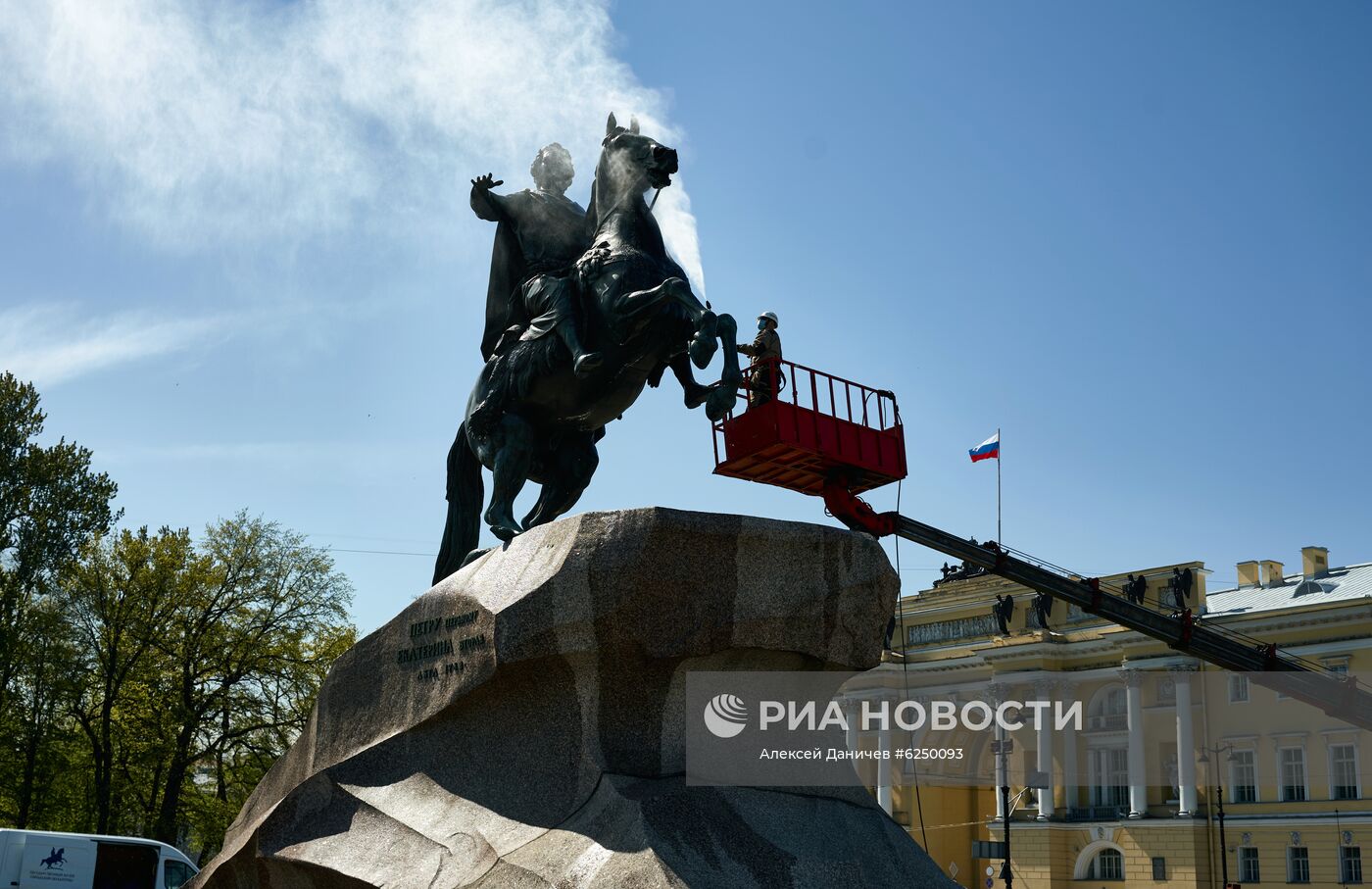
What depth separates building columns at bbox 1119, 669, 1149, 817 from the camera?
52438mm

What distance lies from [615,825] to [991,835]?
51962mm

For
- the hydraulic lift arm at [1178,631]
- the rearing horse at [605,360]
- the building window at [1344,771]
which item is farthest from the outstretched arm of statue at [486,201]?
the building window at [1344,771]

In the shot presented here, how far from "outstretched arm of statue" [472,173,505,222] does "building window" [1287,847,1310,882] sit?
45.7 m

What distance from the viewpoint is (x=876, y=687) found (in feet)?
188

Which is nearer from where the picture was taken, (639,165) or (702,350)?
(702,350)

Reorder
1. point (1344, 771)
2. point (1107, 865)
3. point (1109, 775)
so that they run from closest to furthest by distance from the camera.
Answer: point (1344, 771) → point (1107, 865) → point (1109, 775)

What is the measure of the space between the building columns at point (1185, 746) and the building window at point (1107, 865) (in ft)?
11.4

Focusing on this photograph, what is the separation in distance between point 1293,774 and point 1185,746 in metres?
4.16

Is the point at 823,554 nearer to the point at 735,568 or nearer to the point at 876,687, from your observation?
the point at 735,568

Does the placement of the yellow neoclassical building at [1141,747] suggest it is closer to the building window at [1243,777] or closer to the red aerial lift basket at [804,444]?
the building window at [1243,777]

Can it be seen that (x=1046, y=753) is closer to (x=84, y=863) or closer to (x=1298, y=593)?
(x=1298, y=593)

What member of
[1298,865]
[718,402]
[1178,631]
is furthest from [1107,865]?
[718,402]

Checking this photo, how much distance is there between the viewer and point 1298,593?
52.0m

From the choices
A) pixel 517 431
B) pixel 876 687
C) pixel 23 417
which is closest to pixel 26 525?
pixel 23 417
